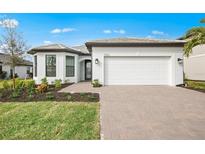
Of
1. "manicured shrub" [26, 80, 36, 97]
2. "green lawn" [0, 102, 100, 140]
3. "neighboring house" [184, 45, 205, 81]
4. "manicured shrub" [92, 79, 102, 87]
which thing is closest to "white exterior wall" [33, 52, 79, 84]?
"manicured shrub" [26, 80, 36, 97]

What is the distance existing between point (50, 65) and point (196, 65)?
54.3 feet

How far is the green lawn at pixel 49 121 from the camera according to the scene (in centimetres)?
462

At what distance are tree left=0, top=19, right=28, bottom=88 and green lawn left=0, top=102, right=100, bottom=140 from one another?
739 centimetres

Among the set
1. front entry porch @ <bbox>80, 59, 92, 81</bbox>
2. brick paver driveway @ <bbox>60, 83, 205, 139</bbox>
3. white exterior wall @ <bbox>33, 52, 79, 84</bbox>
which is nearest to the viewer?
brick paver driveway @ <bbox>60, 83, 205, 139</bbox>

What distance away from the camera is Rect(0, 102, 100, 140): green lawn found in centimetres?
462

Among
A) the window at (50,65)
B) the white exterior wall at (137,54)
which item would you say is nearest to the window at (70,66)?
the window at (50,65)

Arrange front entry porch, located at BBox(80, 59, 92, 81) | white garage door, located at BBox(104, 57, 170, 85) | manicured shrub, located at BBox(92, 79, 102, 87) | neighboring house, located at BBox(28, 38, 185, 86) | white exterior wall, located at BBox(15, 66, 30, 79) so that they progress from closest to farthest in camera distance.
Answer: manicured shrub, located at BBox(92, 79, 102, 87) < neighboring house, located at BBox(28, 38, 185, 86) < white garage door, located at BBox(104, 57, 170, 85) < front entry porch, located at BBox(80, 59, 92, 81) < white exterior wall, located at BBox(15, 66, 30, 79)

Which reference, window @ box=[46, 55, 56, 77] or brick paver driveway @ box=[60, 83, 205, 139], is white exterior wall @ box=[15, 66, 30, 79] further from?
brick paver driveway @ box=[60, 83, 205, 139]

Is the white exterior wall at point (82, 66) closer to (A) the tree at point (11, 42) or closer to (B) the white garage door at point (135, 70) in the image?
(B) the white garage door at point (135, 70)

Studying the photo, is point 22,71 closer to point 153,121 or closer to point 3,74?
point 3,74
